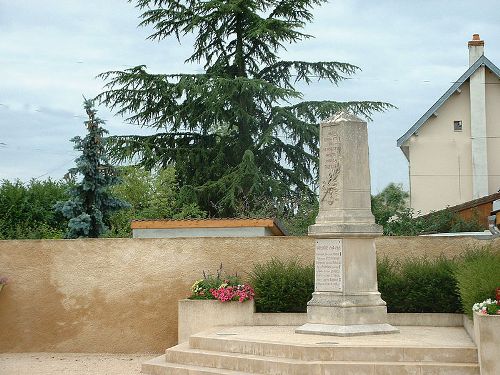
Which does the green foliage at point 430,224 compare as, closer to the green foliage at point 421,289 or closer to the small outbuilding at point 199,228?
the small outbuilding at point 199,228

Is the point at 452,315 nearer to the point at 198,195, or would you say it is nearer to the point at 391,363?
the point at 391,363

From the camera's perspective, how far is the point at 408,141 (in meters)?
31.3

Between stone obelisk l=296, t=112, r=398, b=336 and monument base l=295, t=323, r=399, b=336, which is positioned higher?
stone obelisk l=296, t=112, r=398, b=336

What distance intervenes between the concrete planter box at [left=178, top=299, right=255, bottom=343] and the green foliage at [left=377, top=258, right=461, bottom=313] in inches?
100

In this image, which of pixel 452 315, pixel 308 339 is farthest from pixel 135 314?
pixel 452 315

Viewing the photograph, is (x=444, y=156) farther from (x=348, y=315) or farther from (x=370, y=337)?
(x=370, y=337)

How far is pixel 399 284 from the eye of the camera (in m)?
15.3

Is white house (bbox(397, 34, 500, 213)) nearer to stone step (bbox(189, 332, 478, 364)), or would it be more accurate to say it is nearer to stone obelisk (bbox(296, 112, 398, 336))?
stone obelisk (bbox(296, 112, 398, 336))

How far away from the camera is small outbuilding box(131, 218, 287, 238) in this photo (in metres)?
17.5

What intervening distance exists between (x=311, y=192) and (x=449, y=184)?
218 inches

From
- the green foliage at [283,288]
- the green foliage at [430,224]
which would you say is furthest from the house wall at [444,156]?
the green foliage at [283,288]

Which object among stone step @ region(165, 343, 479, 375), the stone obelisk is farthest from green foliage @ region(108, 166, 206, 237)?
stone step @ region(165, 343, 479, 375)

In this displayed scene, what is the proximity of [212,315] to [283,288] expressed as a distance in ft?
4.71

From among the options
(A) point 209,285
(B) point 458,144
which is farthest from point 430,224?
(A) point 209,285
